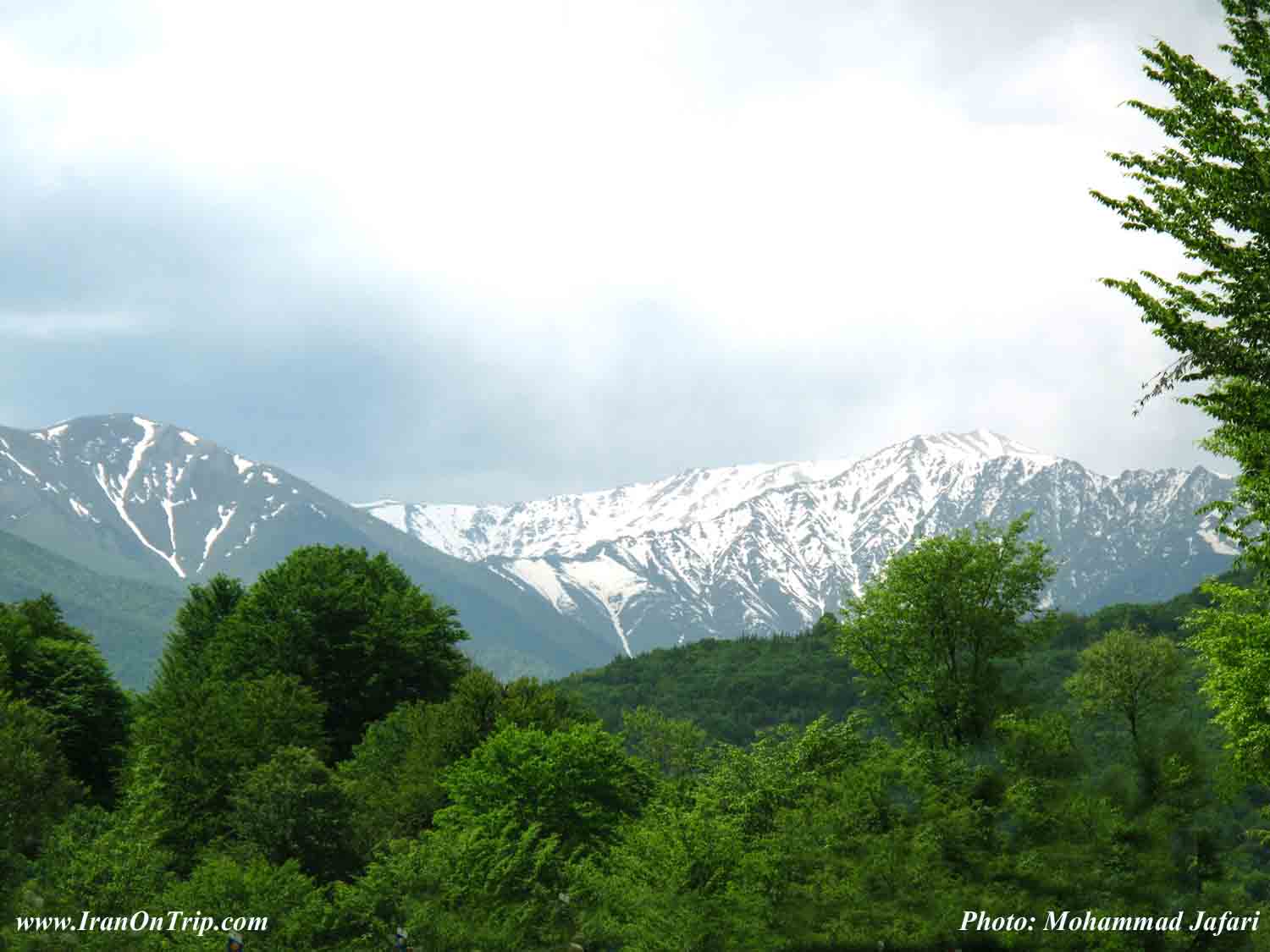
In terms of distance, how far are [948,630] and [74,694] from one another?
52.9m

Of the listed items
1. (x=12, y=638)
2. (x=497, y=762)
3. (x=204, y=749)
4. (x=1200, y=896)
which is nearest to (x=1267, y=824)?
(x=1200, y=896)

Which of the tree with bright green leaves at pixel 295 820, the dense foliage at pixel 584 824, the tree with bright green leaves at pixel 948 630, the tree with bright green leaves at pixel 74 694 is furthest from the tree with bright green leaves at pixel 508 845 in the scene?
the tree with bright green leaves at pixel 74 694

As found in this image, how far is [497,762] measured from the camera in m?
54.8

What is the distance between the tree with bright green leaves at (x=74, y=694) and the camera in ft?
233

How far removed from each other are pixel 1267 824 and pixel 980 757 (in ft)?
239

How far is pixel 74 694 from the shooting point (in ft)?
238

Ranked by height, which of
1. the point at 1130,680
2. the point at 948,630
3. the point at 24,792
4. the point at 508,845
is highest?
the point at 948,630

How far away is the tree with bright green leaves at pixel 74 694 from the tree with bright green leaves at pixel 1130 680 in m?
64.2

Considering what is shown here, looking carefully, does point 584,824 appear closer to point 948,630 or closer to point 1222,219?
point 948,630

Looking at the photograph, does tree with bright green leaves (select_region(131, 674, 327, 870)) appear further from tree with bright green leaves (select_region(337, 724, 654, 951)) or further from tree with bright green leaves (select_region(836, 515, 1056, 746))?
tree with bright green leaves (select_region(836, 515, 1056, 746))

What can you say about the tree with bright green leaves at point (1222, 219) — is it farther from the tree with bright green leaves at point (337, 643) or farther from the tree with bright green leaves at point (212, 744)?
the tree with bright green leaves at point (337, 643)

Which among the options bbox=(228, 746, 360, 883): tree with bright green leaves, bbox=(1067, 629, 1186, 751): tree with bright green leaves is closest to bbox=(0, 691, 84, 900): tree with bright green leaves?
bbox=(228, 746, 360, 883): tree with bright green leaves

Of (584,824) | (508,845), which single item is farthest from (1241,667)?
(584,824)

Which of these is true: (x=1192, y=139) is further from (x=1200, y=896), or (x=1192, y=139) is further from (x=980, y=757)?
(x=980, y=757)
